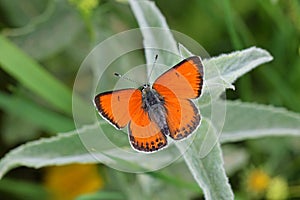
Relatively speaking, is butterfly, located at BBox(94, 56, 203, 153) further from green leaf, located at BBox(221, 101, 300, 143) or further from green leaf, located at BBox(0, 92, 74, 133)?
green leaf, located at BBox(0, 92, 74, 133)

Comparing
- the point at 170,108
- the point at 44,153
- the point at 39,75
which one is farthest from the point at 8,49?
the point at 170,108

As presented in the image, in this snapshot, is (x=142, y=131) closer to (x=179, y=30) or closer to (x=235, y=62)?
(x=235, y=62)

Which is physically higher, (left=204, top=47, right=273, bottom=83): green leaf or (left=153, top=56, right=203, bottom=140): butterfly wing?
(left=204, top=47, right=273, bottom=83): green leaf

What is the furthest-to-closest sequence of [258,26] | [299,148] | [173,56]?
[258,26], [299,148], [173,56]

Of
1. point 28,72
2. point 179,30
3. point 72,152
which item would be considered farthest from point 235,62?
point 179,30

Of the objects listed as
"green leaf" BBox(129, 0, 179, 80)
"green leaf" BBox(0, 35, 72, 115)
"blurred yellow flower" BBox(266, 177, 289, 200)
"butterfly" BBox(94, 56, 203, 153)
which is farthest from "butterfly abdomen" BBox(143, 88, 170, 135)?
"blurred yellow flower" BBox(266, 177, 289, 200)

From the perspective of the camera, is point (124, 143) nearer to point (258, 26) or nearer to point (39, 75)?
point (39, 75)

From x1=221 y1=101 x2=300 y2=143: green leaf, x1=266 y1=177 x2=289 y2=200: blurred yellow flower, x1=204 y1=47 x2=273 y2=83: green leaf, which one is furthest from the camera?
x1=266 y1=177 x2=289 y2=200: blurred yellow flower

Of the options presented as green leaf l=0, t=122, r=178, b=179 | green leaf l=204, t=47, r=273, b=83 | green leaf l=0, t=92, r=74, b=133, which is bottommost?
green leaf l=204, t=47, r=273, b=83
